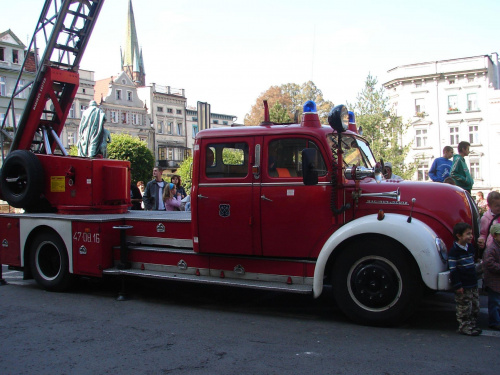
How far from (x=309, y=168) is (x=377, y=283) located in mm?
1463

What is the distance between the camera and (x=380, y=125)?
108ft

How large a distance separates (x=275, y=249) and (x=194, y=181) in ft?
4.66

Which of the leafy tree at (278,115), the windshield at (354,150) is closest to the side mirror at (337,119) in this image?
the windshield at (354,150)

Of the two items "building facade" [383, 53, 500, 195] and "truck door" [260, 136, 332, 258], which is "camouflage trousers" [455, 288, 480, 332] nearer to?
"truck door" [260, 136, 332, 258]

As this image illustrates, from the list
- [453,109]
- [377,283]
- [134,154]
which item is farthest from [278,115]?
[377,283]

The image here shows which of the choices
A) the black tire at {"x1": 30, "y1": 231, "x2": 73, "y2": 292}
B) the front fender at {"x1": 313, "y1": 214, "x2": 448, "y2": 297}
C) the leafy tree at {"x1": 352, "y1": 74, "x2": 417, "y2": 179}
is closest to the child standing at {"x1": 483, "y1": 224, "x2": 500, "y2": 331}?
the front fender at {"x1": 313, "y1": 214, "x2": 448, "y2": 297}

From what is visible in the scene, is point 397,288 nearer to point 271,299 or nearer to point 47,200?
point 271,299

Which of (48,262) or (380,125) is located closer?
(48,262)

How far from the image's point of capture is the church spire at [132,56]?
102750 mm

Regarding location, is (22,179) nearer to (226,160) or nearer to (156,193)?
(156,193)

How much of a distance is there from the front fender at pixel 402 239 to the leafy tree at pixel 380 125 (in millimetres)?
27823

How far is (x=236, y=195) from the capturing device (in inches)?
245

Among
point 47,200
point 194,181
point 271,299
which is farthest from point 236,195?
point 47,200

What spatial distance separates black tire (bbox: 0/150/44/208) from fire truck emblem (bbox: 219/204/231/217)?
3720 millimetres
